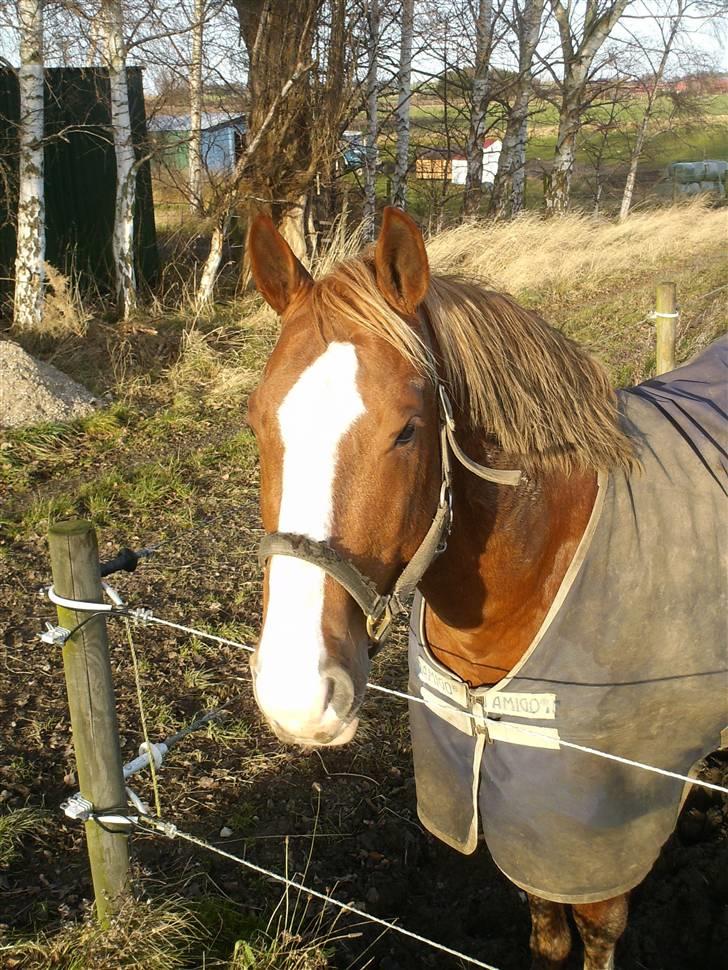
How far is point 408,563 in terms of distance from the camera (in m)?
1.59

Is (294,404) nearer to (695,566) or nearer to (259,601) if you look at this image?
(695,566)

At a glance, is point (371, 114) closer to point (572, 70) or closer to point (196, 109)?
point (196, 109)

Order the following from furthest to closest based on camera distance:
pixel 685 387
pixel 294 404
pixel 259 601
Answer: pixel 259 601, pixel 685 387, pixel 294 404

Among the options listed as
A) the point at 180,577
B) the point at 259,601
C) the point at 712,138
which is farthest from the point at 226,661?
the point at 712,138

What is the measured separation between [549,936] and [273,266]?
2074mm

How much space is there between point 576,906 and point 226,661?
2027 mm

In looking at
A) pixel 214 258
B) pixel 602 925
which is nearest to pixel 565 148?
pixel 214 258

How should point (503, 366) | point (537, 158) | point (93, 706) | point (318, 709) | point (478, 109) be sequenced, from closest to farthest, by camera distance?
point (318, 709), point (503, 366), point (93, 706), point (478, 109), point (537, 158)

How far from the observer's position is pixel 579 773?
5.95 ft

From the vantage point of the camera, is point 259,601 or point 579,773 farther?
point 259,601

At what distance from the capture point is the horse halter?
1.39m

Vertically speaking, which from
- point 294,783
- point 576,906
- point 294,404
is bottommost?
point 294,783

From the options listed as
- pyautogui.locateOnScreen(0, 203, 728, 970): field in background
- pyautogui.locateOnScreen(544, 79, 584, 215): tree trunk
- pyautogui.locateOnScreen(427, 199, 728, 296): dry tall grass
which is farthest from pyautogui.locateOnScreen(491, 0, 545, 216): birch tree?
pyautogui.locateOnScreen(0, 203, 728, 970): field in background

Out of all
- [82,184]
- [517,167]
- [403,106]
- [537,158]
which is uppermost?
[537,158]
